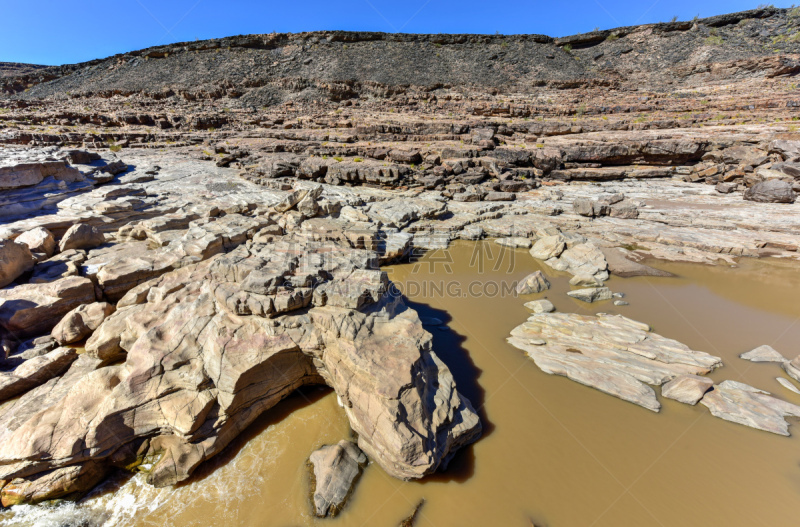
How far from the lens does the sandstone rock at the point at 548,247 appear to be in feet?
31.1

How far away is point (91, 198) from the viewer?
9.52 metres

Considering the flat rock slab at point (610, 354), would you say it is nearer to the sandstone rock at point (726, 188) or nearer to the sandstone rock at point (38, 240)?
the sandstone rock at point (38, 240)

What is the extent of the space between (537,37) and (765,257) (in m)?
47.1

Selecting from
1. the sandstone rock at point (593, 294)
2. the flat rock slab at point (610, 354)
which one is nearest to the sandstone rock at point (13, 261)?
the flat rock slab at point (610, 354)

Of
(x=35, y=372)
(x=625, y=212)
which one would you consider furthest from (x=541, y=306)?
(x=35, y=372)

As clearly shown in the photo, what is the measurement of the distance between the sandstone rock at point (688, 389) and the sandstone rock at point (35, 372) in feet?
29.7

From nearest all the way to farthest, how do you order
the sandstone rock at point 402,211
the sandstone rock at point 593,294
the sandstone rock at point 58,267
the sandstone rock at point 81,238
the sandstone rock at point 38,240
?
1. the sandstone rock at point 58,267
2. the sandstone rock at point 38,240
3. the sandstone rock at point 81,238
4. the sandstone rock at point 593,294
5. the sandstone rock at point 402,211

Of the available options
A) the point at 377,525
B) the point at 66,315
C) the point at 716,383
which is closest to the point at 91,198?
the point at 66,315

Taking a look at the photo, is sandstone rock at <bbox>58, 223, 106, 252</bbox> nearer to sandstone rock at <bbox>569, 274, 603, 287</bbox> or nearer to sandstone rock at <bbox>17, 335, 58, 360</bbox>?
sandstone rock at <bbox>17, 335, 58, 360</bbox>

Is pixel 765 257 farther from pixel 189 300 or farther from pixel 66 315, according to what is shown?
Result: pixel 66 315

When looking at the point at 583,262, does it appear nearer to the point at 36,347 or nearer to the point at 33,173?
the point at 36,347

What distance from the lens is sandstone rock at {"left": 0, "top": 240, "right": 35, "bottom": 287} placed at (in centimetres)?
555

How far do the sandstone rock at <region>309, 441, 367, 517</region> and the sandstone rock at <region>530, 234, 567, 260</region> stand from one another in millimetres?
7853

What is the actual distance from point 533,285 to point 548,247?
2469mm
